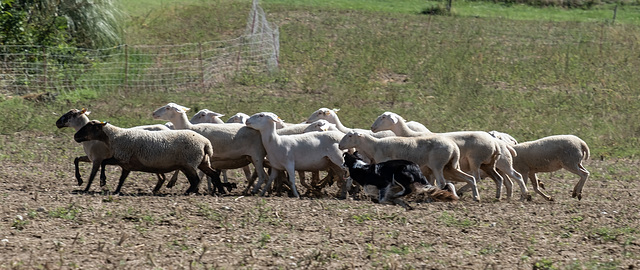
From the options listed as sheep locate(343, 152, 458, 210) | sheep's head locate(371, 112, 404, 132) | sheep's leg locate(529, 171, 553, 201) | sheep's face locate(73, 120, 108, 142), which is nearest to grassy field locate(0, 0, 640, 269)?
sheep's leg locate(529, 171, 553, 201)

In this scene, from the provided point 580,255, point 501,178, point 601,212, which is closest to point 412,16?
point 501,178

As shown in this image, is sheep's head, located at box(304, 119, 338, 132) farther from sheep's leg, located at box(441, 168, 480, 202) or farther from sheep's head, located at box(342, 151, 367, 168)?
sheep's leg, located at box(441, 168, 480, 202)

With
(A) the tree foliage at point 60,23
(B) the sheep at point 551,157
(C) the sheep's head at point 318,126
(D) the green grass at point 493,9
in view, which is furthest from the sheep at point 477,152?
(D) the green grass at point 493,9

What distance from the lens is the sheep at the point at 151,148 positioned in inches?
485

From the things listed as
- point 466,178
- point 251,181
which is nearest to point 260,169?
point 251,181

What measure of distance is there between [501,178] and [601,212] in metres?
2.51

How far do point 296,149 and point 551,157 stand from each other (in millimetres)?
4237

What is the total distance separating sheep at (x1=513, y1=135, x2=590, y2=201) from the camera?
1402cm

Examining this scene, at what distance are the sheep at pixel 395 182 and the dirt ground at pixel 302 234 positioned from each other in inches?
10.6

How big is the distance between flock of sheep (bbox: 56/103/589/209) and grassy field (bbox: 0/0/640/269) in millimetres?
535

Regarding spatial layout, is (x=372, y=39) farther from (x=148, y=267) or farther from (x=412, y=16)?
(x=148, y=267)

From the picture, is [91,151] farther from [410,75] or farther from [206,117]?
[410,75]

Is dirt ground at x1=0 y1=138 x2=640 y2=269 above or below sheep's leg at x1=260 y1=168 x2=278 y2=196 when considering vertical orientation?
above

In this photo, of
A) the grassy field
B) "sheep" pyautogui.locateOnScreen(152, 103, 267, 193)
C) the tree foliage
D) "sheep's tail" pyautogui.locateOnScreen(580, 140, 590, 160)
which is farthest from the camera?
the tree foliage
